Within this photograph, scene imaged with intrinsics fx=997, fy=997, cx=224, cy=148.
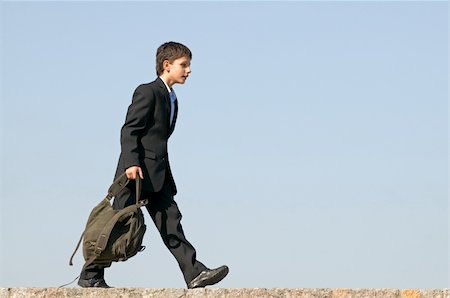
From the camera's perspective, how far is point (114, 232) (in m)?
6.99

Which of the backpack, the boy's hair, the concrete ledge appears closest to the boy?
the boy's hair

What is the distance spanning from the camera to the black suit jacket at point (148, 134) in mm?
7113

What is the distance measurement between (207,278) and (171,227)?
0.46 metres

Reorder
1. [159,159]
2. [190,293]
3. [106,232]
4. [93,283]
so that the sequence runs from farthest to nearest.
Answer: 1. [159,159]
2. [93,283]
3. [106,232]
4. [190,293]

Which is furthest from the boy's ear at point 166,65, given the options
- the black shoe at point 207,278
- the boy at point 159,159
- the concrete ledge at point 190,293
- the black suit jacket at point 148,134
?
the concrete ledge at point 190,293

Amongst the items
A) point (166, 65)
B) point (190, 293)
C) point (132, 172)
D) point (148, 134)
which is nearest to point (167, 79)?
point (166, 65)

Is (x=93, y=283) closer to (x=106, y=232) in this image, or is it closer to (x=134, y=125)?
(x=106, y=232)

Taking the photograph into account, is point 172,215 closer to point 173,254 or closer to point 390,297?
point 173,254

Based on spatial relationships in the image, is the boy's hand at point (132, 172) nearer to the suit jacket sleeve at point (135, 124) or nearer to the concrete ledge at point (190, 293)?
the suit jacket sleeve at point (135, 124)

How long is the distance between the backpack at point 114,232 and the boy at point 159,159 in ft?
0.38

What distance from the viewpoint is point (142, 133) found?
23.7ft

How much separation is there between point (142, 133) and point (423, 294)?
2.29m

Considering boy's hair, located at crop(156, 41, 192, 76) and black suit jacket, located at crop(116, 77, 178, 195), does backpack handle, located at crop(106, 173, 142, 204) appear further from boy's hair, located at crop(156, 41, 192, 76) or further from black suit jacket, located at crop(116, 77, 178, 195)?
boy's hair, located at crop(156, 41, 192, 76)

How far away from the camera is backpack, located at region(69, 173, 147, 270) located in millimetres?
6945
